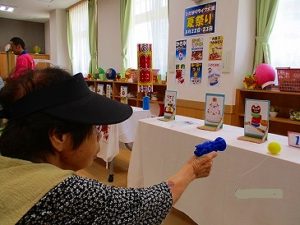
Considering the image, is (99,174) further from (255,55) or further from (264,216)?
(255,55)

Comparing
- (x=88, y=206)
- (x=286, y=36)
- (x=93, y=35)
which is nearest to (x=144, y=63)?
(x=286, y=36)

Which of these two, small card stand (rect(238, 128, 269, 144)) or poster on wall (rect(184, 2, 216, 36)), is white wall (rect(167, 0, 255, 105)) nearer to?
poster on wall (rect(184, 2, 216, 36))

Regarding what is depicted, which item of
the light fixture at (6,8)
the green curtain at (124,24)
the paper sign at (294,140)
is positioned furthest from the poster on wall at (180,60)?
the light fixture at (6,8)

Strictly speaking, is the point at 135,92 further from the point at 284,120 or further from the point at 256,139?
the point at 256,139

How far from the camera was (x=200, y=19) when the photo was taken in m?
3.68

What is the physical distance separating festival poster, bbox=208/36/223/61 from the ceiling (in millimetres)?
4707

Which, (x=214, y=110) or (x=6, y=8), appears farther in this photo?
(x=6, y=8)

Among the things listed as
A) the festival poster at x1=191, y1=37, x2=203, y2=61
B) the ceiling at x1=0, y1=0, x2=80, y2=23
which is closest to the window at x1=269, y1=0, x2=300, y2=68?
the festival poster at x1=191, y1=37, x2=203, y2=61

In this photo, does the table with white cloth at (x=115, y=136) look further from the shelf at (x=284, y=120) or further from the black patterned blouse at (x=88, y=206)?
the black patterned blouse at (x=88, y=206)

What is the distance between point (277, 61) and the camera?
3.24 meters

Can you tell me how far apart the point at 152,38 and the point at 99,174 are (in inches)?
105

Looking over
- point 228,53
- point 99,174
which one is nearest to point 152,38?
point 228,53

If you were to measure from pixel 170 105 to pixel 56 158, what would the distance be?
1724 millimetres

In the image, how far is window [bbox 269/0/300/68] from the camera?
305 cm
